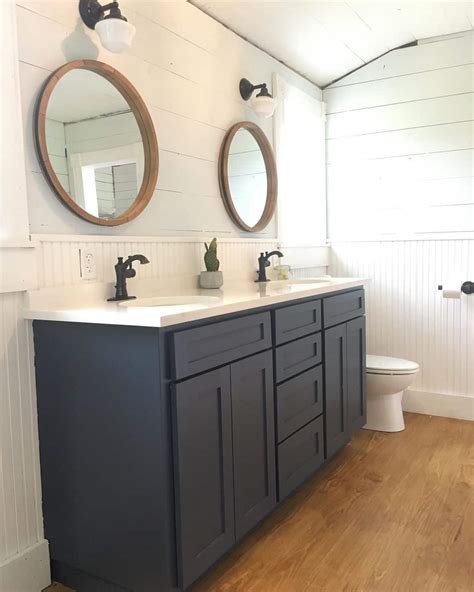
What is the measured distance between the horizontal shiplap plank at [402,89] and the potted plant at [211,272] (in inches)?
65.6

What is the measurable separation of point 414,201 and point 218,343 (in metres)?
2.09

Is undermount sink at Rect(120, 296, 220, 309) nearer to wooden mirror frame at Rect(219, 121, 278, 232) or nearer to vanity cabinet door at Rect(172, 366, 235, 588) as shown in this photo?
vanity cabinet door at Rect(172, 366, 235, 588)

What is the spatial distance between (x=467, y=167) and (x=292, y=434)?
6.39 feet

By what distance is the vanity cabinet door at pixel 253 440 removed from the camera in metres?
1.71

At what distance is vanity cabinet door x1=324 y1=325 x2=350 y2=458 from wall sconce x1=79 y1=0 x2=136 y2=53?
1382 mm

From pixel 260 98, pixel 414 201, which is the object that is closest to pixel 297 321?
pixel 260 98

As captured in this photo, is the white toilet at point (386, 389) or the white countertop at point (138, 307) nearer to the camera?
the white countertop at point (138, 307)

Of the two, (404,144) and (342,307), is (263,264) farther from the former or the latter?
(404,144)

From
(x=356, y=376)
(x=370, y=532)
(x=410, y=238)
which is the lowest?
(x=370, y=532)

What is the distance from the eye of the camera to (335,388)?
244 centimetres

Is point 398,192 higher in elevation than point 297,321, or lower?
higher

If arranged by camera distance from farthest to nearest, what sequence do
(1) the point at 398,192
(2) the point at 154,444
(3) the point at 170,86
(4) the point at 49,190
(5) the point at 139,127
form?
1. (1) the point at 398,192
2. (3) the point at 170,86
3. (5) the point at 139,127
4. (4) the point at 49,190
5. (2) the point at 154,444

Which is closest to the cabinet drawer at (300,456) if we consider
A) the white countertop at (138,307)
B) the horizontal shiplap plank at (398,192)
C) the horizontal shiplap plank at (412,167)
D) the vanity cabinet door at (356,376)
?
the vanity cabinet door at (356,376)

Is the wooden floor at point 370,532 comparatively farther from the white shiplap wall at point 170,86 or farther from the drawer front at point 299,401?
the white shiplap wall at point 170,86
